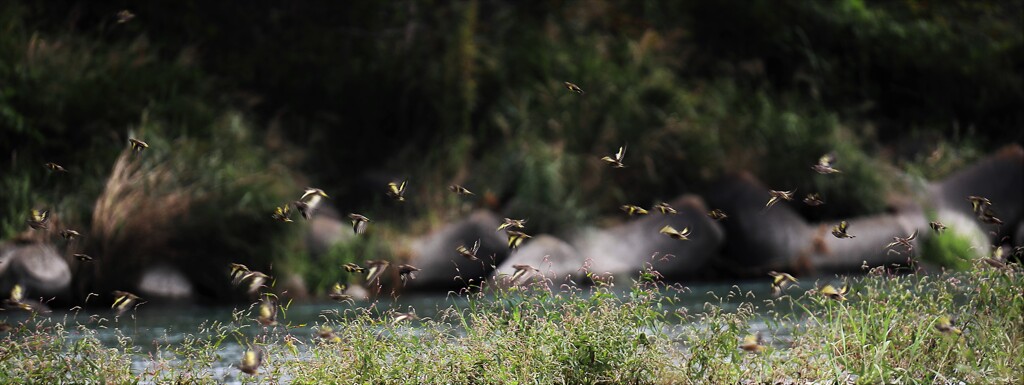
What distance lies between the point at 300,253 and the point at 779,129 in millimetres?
7305

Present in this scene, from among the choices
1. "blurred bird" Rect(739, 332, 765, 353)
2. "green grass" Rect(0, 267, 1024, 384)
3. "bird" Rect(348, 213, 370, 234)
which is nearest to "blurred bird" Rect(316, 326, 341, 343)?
"green grass" Rect(0, 267, 1024, 384)

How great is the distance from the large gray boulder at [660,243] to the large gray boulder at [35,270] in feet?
19.4

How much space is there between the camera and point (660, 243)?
52.1ft

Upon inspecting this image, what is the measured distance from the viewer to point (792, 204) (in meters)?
17.4

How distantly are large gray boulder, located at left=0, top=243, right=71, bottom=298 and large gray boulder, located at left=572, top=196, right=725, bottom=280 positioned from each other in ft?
19.4

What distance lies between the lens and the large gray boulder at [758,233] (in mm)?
16234

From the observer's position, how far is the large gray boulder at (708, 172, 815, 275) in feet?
53.3

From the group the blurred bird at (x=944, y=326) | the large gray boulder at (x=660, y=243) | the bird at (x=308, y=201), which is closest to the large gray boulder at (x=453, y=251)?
the large gray boulder at (x=660, y=243)

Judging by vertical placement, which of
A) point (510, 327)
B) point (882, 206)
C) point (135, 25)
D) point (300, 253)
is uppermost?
point (510, 327)

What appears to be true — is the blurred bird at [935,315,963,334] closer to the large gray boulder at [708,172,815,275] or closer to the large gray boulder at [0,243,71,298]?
the large gray boulder at [0,243,71,298]

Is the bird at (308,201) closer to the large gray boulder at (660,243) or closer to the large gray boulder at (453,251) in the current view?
the large gray boulder at (453,251)

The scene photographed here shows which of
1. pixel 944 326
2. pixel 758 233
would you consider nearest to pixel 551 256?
pixel 758 233

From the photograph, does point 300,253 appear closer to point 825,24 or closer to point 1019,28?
point 825,24

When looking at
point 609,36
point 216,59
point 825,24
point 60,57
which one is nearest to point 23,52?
point 60,57
